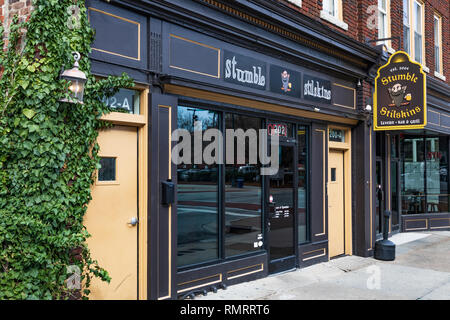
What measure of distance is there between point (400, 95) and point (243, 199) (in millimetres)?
4768

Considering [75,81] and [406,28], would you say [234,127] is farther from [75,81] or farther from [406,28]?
[406,28]

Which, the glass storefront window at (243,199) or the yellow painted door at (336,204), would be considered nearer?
the glass storefront window at (243,199)

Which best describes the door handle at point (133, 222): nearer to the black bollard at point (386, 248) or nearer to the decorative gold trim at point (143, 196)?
the decorative gold trim at point (143, 196)

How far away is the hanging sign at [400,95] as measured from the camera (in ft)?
30.5

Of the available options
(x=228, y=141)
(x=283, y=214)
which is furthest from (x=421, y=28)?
(x=228, y=141)

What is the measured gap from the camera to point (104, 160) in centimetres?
507

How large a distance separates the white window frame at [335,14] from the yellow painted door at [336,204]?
109 inches

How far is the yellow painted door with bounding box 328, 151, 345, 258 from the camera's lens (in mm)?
9188

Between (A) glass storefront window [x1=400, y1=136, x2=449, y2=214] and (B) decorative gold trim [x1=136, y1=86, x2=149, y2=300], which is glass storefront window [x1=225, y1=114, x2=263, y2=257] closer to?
(B) decorative gold trim [x1=136, y1=86, x2=149, y2=300]

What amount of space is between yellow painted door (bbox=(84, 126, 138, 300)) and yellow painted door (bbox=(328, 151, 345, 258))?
200 inches

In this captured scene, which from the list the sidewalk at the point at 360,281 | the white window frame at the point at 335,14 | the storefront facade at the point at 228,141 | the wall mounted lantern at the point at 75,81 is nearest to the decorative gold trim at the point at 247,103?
the storefront facade at the point at 228,141

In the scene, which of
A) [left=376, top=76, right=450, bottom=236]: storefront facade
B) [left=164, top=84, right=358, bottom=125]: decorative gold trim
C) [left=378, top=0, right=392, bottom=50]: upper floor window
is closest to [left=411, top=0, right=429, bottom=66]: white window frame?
[left=376, top=76, right=450, bottom=236]: storefront facade

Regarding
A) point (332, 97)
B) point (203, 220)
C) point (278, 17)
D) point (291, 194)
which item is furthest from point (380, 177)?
point (203, 220)

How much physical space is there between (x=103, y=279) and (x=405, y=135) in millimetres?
11445
